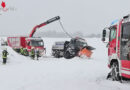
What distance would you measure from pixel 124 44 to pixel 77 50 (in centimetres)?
1829

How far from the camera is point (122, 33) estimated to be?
1040 cm

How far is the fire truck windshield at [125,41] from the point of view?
32.1 feet

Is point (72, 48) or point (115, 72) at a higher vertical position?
point (72, 48)

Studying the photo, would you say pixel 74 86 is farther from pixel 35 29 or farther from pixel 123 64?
pixel 35 29

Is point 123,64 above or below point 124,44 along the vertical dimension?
below

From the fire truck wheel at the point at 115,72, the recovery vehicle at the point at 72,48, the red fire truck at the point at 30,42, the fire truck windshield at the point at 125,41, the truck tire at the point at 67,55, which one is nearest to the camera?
the fire truck windshield at the point at 125,41

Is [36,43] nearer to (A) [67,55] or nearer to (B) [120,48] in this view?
(A) [67,55]

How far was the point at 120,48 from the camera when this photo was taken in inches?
415

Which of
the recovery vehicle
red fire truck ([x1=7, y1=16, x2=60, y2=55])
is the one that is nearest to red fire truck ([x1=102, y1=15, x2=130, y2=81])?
the recovery vehicle

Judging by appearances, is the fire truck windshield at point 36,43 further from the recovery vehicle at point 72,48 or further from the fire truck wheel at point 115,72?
the fire truck wheel at point 115,72

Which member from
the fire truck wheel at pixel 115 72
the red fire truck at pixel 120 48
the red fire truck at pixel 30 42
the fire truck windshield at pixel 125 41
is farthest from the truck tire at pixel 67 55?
the fire truck windshield at pixel 125 41

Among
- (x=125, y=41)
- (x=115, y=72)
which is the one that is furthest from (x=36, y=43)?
(x=125, y=41)

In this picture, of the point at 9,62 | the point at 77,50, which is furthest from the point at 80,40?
the point at 9,62

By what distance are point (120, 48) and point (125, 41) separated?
1.95ft
